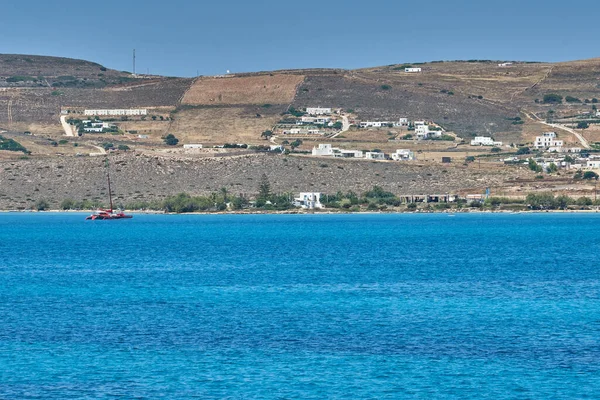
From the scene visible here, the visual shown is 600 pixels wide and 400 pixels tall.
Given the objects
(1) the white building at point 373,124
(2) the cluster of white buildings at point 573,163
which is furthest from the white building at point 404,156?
(1) the white building at point 373,124

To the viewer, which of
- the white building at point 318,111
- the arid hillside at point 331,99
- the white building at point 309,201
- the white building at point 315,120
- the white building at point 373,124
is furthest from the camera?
the white building at point 318,111

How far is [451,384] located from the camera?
88.4 ft

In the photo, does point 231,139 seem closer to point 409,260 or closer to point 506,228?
point 506,228

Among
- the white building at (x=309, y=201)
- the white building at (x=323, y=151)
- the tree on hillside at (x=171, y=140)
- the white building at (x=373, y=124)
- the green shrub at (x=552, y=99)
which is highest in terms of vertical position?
the green shrub at (x=552, y=99)

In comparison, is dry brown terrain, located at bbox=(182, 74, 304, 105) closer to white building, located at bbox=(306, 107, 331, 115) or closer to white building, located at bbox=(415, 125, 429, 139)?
white building, located at bbox=(306, 107, 331, 115)

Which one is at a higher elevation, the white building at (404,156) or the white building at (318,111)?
the white building at (318,111)

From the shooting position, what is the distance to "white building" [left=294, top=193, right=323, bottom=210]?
131125mm

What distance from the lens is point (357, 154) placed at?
144750 mm

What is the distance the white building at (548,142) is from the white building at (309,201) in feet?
125

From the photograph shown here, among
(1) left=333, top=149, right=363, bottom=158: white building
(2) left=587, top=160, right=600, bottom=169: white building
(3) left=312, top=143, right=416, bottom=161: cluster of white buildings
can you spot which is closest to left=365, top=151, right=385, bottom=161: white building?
(3) left=312, top=143, right=416, bottom=161: cluster of white buildings

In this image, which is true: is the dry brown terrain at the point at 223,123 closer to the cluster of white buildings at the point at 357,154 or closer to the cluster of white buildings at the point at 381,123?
the cluster of white buildings at the point at 381,123

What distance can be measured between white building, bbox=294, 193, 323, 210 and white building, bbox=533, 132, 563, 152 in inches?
1498

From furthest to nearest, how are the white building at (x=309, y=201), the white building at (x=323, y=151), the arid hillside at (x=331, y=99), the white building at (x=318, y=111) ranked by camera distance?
the white building at (x=318, y=111) → the arid hillside at (x=331, y=99) → the white building at (x=323, y=151) → the white building at (x=309, y=201)

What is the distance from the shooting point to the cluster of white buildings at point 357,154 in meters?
143
